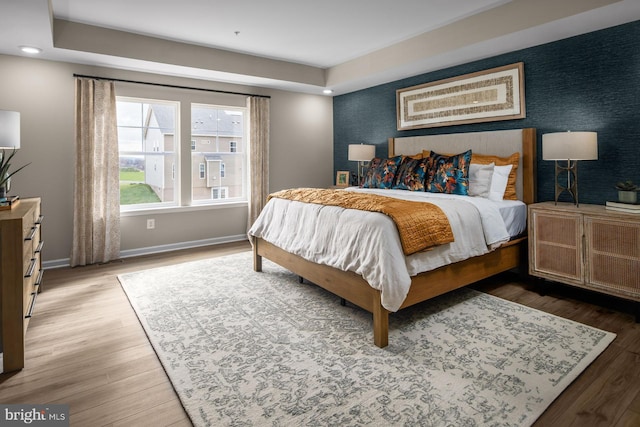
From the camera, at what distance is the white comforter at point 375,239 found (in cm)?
217

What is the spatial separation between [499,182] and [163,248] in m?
4.17

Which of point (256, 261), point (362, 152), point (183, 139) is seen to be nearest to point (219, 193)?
point (183, 139)

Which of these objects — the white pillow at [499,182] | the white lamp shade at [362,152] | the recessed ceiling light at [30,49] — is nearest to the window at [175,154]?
the recessed ceiling light at [30,49]

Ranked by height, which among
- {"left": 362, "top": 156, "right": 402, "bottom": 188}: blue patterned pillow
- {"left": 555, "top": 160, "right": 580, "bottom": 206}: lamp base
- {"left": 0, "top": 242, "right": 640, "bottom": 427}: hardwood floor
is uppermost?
{"left": 362, "top": 156, "right": 402, "bottom": 188}: blue patterned pillow

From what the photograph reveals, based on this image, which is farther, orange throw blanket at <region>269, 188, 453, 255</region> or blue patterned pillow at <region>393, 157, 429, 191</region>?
blue patterned pillow at <region>393, 157, 429, 191</region>

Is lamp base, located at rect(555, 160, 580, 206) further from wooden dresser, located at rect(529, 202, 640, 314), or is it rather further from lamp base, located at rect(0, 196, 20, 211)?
lamp base, located at rect(0, 196, 20, 211)

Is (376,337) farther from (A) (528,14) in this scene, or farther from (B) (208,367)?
(A) (528,14)

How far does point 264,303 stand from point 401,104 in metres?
3.41

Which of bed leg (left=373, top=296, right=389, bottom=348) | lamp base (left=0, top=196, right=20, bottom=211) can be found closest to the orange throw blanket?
bed leg (left=373, top=296, right=389, bottom=348)

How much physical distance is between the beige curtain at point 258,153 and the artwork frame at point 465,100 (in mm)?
1995

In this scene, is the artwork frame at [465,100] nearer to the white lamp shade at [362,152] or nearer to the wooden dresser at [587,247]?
the white lamp shade at [362,152]

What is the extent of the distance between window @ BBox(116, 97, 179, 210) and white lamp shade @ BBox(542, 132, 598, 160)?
434cm

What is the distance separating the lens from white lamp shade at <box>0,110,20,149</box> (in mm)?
2488

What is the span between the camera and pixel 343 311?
272 cm
